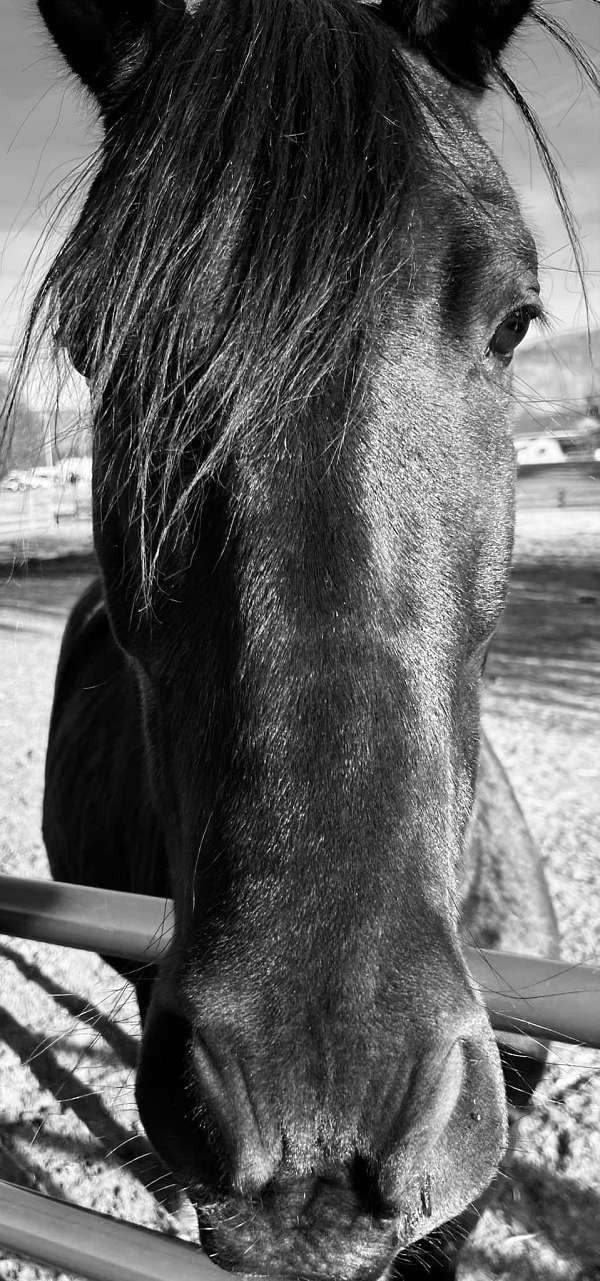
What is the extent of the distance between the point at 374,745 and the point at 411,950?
0.62 ft

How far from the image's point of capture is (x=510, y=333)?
1265mm

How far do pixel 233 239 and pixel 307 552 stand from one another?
40 cm

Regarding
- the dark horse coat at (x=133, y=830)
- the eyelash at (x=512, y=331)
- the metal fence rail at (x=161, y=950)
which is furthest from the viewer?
the dark horse coat at (x=133, y=830)

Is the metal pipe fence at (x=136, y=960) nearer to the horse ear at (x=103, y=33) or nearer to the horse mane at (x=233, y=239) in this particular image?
the horse mane at (x=233, y=239)

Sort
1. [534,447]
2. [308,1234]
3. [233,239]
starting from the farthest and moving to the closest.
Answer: [534,447]
[233,239]
[308,1234]

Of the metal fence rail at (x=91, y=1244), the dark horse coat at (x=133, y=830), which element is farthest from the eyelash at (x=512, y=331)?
the metal fence rail at (x=91, y=1244)

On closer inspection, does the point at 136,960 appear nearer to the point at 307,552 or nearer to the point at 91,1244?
the point at 91,1244

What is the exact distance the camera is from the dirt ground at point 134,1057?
7.69 ft

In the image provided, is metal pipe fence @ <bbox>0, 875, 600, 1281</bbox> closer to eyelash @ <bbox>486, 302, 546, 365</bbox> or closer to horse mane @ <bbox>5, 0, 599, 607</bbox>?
horse mane @ <bbox>5, 0, 599, 607</bbox>

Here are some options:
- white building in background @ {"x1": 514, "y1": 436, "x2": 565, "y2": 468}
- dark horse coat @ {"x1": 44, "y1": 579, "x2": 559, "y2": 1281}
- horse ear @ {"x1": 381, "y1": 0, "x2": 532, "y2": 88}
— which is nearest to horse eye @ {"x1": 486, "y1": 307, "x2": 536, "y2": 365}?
white building in background @ {"x1": 514, "y1": 436, "x2": 565, "y2": 468}

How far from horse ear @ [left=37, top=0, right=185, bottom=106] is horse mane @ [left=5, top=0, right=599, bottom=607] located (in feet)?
0.38

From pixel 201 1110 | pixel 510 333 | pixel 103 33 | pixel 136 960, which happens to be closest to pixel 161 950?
pixel 136 960

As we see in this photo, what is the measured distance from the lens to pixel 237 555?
96 centimetres

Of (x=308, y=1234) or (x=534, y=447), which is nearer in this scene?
(x=308, y=1234)
